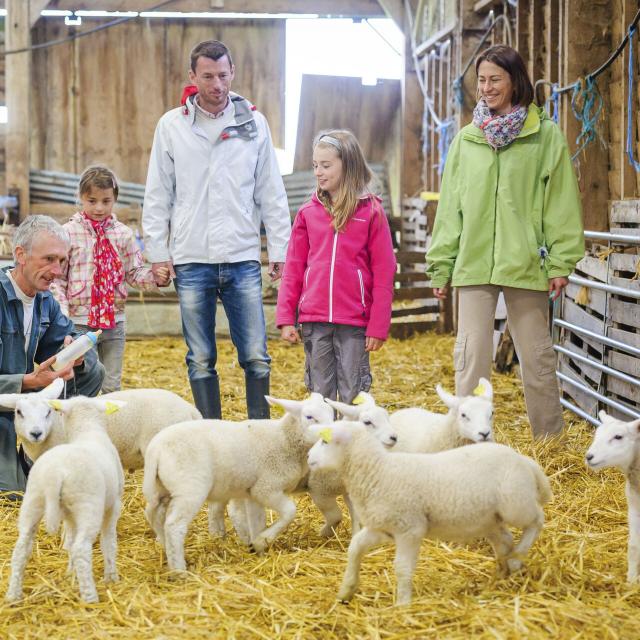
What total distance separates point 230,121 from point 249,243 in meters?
0.66

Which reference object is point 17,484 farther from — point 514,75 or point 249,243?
point 514,75

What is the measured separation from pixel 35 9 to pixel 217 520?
10.1m

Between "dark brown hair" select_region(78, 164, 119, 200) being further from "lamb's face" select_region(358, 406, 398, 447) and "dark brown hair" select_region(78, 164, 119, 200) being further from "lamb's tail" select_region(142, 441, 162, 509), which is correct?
"lamb's face" select_region(358, 406, 398, 447)

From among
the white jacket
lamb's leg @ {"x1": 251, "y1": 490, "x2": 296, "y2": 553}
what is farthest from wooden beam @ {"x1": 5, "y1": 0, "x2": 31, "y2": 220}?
lamb's leg @ {"x1": 251, "y1": 490, "x2": 296, "y2": 553}

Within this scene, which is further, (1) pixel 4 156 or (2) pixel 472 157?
(1) pixel 4 156

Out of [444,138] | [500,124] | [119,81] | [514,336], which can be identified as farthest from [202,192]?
[119,81]

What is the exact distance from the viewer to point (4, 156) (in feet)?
43.0

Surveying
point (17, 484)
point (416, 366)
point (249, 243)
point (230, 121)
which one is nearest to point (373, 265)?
point (249, 243)

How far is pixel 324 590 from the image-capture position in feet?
11.3

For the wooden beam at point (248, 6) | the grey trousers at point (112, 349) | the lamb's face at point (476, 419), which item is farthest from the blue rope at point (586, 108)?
the wooden beam at point (248, 6)

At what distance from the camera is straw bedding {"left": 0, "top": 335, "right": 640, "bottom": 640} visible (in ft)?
10.2

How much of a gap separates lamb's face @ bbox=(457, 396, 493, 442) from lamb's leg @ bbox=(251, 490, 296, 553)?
2.37ft

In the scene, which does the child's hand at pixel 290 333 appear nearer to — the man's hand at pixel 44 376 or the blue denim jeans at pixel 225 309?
the blue denim jeans at pixel 225 309

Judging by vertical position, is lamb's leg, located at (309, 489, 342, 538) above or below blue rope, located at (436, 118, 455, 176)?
below
